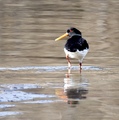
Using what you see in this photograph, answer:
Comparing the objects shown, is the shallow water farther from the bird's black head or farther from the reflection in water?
the bird's black head

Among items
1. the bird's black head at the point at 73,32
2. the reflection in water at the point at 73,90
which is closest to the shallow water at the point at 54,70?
the reflection in water at the point at 73,90

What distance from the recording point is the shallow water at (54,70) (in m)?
8.79

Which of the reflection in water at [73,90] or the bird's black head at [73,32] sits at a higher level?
the reflection in water at [73,90]

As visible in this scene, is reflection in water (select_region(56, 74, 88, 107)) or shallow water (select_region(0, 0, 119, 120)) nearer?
shallow water (select_region(0, 0, 119, 120))

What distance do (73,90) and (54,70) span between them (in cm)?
190

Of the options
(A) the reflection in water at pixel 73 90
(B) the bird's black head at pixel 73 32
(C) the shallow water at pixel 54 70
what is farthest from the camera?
(B) the bird's black head at pixel 73 32

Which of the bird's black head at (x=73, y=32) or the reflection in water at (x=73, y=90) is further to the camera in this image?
the bird's black head at (x=73, y=32)

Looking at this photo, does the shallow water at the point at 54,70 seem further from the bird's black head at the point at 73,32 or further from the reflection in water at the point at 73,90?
the bird's black head at the point at 73,32

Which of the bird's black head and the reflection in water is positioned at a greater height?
the reflection in water

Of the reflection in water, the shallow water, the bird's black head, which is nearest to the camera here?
the shallow water

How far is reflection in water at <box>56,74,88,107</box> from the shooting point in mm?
9547

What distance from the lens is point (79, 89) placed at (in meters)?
10.4

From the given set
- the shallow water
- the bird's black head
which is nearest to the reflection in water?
the shallow water

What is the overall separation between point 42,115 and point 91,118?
585mm
